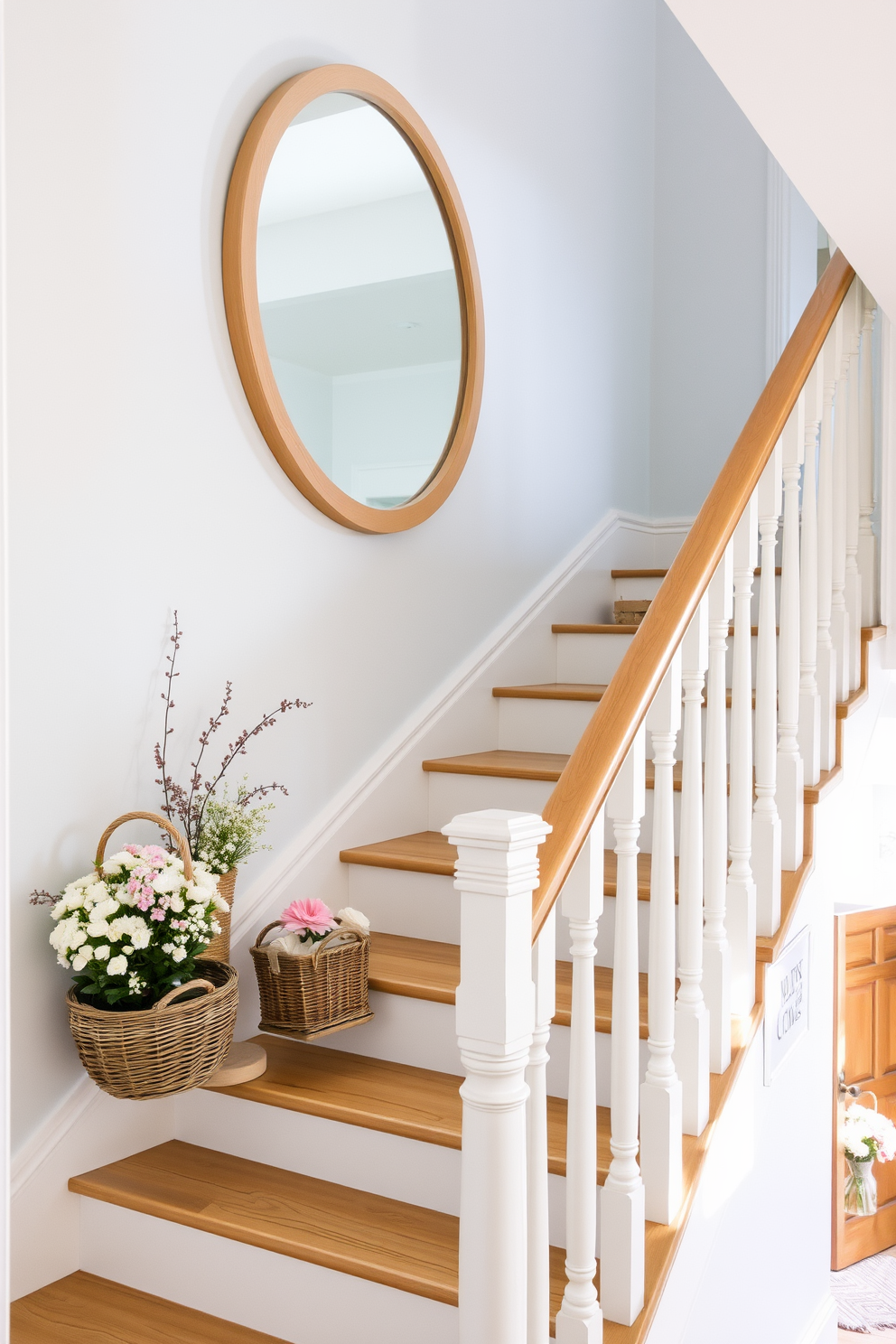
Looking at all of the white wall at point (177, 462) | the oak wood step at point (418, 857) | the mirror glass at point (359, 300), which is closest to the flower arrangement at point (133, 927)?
the white wall at point (177, 462)

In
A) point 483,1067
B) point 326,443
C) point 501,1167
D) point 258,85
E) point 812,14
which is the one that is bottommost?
point 501,1167

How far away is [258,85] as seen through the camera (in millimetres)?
2285

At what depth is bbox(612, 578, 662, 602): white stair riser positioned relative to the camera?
3.57 metres

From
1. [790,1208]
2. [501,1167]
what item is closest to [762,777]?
[790,1208]

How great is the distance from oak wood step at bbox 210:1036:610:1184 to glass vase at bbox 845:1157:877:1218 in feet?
7.05

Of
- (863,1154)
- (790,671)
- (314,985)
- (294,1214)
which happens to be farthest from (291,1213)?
(863,1154)

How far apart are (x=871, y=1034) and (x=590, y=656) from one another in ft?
5.92

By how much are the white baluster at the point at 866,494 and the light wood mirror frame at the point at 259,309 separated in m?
0.97

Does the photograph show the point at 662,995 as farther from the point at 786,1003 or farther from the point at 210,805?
the point at 210,805

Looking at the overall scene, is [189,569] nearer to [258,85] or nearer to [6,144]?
[6,144]

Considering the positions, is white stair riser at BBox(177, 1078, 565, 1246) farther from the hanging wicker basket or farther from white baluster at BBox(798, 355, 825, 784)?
white baluster at BBox(798, 355, 825, 784)

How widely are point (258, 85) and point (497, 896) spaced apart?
1.92 m

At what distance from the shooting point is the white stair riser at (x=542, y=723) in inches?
112

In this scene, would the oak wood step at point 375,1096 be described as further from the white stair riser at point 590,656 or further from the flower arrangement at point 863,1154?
the flower arrangement at point 863,1154
